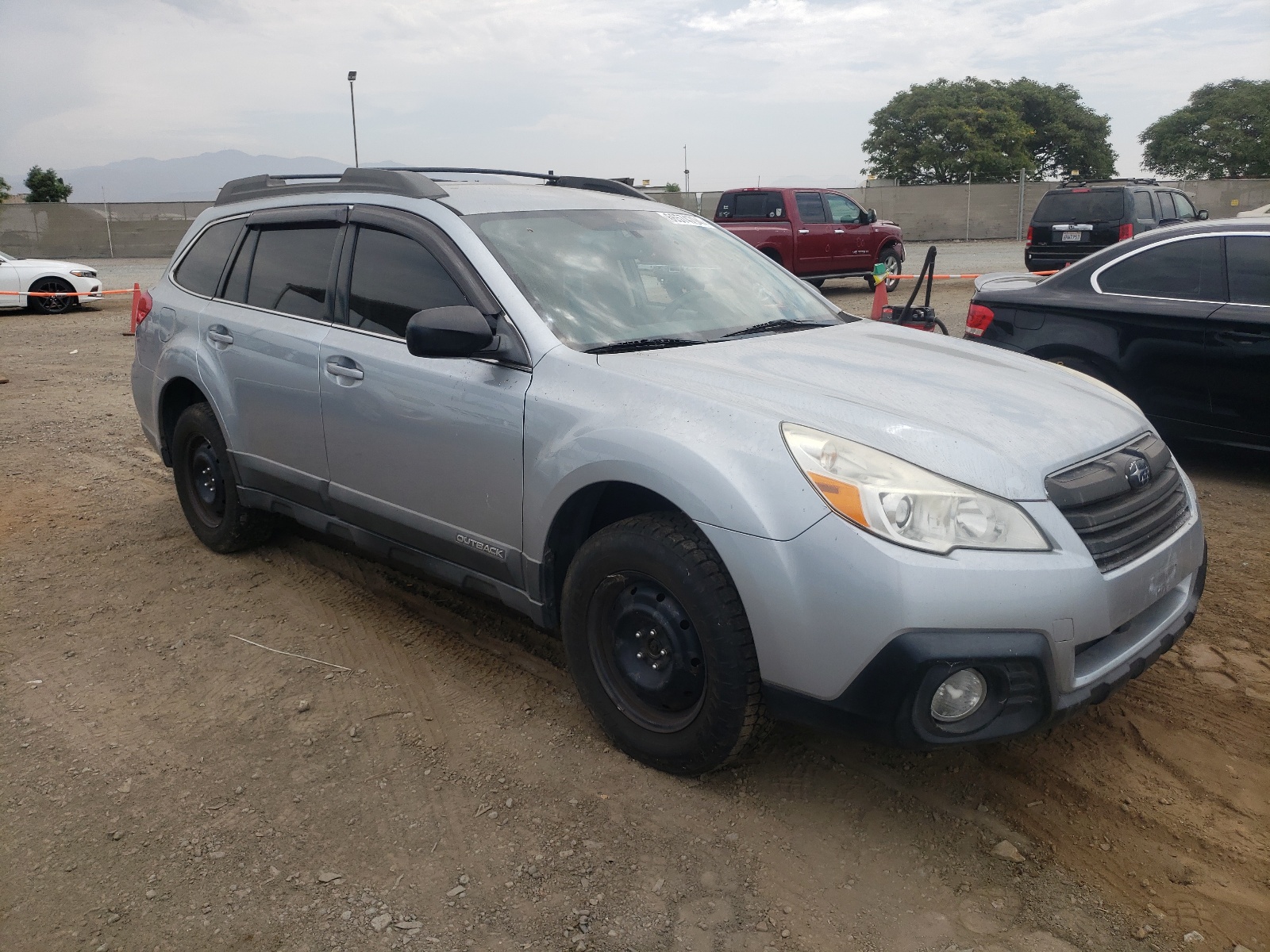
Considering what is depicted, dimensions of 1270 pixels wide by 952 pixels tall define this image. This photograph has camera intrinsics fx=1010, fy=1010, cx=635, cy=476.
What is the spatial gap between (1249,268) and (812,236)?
38.0 ft

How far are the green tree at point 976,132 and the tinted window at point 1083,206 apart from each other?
43.3 m

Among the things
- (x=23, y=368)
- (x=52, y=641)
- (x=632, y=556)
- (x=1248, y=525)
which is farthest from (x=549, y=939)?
(x=23, y=368)

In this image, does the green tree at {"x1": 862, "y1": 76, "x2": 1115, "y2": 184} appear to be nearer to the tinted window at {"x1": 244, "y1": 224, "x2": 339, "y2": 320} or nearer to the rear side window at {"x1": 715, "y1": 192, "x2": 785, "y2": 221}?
the rear side window at {"x1": 715, "y1": 192, "x2": 785, "y2": 221}

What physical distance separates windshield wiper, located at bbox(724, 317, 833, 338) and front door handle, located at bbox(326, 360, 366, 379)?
140cm

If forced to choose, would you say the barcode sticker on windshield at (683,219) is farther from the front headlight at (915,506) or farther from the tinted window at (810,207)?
the tinted window at (810,207)

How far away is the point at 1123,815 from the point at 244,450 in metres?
3.76

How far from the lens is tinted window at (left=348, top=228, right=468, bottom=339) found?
3631 millimetres

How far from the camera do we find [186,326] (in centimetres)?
492

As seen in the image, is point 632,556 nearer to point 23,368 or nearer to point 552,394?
point 552,394

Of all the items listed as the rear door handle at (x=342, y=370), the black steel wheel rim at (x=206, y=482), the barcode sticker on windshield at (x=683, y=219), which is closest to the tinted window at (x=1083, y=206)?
the barcode sticker on windshield at (x=683, y=219)

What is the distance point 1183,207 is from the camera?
57.3 ft

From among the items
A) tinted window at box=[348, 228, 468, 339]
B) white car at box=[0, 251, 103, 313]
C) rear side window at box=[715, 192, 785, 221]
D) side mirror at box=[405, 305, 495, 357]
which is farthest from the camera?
rear side window at box=[715, 192, 785, 221]

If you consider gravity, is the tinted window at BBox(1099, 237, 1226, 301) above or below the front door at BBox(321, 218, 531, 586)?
above

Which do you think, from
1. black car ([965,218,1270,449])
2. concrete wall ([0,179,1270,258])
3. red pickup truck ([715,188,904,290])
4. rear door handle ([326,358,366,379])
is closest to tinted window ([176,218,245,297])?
rear door handle ([326,358,366,379])
